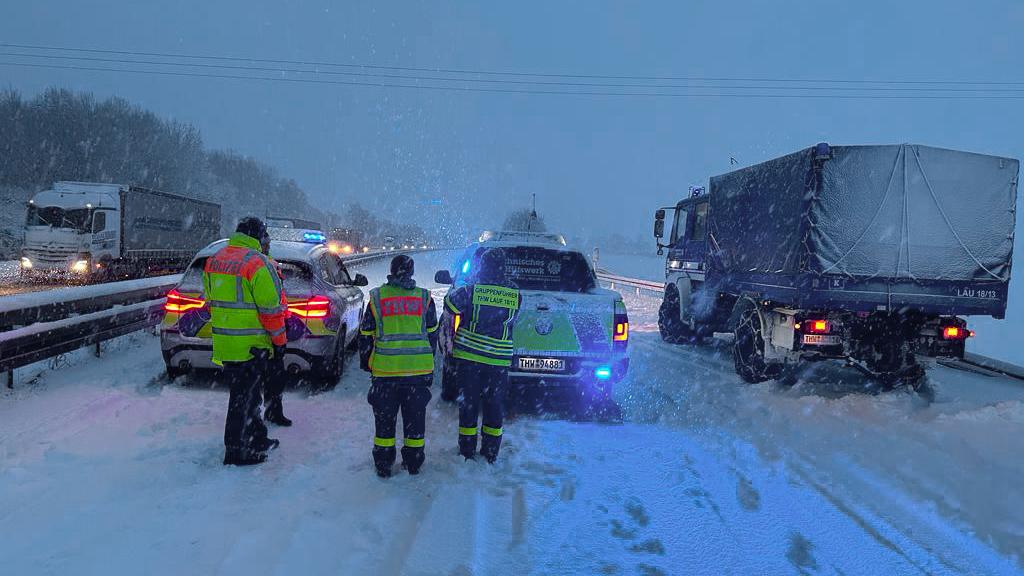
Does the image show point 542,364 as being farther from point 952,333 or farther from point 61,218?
point 61,218

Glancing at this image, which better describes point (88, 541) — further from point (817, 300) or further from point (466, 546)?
point (817, 300)

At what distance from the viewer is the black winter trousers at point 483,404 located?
4832 millimetres

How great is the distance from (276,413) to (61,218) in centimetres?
1859

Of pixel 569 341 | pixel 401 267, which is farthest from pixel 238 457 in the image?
pixel 569 341

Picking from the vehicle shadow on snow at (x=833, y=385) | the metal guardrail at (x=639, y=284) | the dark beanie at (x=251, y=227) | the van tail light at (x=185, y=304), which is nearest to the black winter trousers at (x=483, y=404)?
the dark beanie at (x=251, y=227)

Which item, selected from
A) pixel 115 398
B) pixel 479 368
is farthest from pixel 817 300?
pixel 115 398

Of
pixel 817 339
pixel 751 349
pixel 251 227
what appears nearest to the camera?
pixel 251 227

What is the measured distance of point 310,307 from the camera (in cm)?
639

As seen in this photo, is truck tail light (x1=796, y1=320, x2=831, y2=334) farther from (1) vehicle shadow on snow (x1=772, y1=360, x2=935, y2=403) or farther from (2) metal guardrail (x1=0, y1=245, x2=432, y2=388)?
(2) metal guardrail (x1=0, y1=245, x2=432, y2=388)

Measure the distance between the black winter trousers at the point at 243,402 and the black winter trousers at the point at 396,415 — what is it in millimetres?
878

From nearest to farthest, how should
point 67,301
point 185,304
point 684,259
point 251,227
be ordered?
1. point 251,227
2. point 185,304
3. point 67,301
4. point 684,259

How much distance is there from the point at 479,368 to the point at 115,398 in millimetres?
3785

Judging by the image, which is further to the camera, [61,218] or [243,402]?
[61,218]

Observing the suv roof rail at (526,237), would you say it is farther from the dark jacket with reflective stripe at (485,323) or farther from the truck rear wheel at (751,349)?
A: the truck rear wheel at (751,349)
